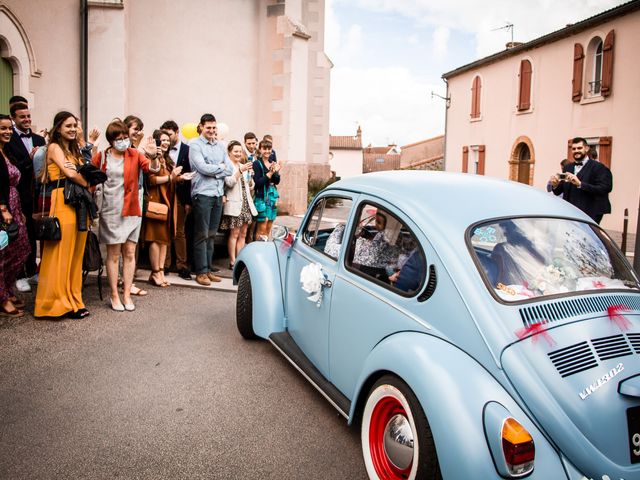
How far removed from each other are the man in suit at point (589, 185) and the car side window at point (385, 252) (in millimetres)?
4552

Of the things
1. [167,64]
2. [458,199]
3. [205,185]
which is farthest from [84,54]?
[458,199]

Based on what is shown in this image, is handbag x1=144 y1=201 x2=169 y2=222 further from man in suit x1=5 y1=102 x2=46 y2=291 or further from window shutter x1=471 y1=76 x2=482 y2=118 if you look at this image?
window shutter x1=471 y1=76 x2=482 y2=118

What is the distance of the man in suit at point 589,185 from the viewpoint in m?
7.27

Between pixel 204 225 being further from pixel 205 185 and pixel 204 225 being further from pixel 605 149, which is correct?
pixel 605 149

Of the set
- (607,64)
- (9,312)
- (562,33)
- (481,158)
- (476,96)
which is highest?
(562,33)

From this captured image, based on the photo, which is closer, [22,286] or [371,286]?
[371,286]

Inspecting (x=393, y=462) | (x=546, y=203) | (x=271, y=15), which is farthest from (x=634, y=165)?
(x=393, y=462)

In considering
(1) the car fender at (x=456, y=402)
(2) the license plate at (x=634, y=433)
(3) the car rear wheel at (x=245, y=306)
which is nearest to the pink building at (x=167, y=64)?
(3) the car rear wheel at (x=245, y=306)

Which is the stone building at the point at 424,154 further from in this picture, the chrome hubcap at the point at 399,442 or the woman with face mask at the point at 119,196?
the chrome hubcap at the point at 399,442

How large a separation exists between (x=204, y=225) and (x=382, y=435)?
481cm

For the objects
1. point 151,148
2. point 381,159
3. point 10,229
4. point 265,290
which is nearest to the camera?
point 265,290

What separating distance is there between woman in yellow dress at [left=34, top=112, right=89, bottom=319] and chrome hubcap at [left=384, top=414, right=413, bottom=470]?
395 cm

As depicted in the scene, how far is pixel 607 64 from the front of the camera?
19.1m

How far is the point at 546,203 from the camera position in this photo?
129 inches
